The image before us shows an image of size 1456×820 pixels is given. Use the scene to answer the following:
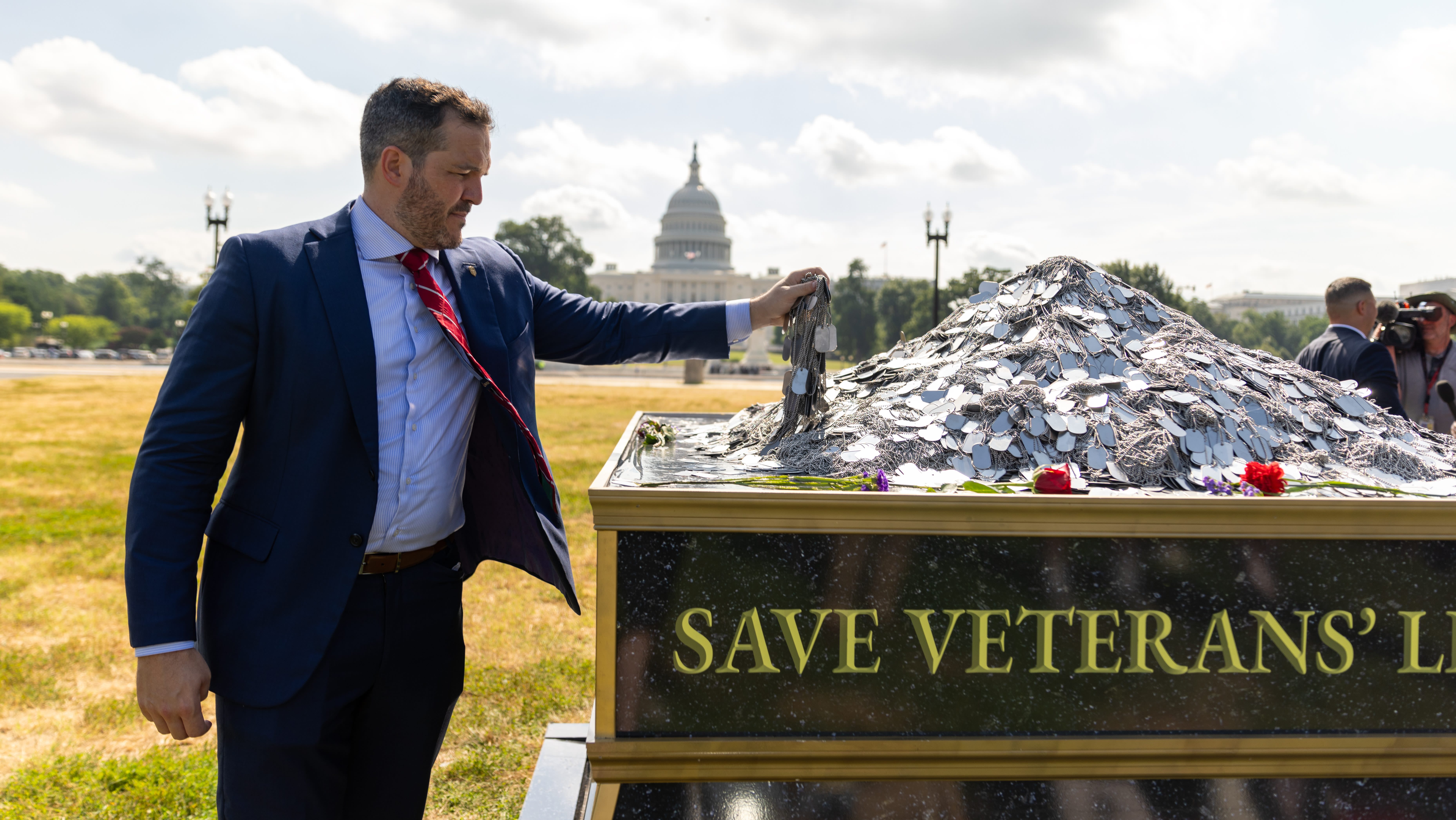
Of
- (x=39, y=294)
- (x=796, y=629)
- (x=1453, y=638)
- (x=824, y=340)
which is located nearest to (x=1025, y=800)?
(x=796, y=629)

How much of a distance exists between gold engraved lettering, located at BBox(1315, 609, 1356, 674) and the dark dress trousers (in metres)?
1.82

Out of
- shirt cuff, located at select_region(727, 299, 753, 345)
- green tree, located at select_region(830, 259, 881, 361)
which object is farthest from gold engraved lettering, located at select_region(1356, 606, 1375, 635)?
green tree, located at select_region(830, 259, 881, 361)

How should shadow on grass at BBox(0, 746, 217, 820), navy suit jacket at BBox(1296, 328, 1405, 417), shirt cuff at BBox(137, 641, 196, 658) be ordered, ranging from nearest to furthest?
shirt cuff at BBox(137, 641, 196, 658)
shadow on grass at BBox(0, 746, 217, 820)
navy suit jacket at BBox(1296, 328, 1405, 417)

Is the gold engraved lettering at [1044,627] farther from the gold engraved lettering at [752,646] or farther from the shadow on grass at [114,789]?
the shadow on grass at [114,789]

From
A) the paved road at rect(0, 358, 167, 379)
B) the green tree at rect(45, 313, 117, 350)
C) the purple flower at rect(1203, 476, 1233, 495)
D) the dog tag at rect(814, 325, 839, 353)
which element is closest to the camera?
the purple flower at rect(1203, 476, 1233, 495)

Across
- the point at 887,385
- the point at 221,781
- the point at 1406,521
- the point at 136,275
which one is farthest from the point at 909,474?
the point at 136,275

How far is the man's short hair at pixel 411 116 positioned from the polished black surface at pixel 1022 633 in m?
0.96

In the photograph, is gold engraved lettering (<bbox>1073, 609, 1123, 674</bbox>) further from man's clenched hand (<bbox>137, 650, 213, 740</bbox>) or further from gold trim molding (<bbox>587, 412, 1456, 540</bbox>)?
man's clenched hand (<bbox>137, 650, 213, 740</bbox>)

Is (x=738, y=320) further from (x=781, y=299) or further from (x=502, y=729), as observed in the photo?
(x=502, y=729)

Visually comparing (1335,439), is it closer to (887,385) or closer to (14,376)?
(887,385)

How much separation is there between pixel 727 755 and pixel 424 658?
0.76 m

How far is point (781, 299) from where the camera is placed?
240cm

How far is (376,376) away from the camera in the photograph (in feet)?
5.94

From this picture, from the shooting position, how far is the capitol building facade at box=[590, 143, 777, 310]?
84.1m
